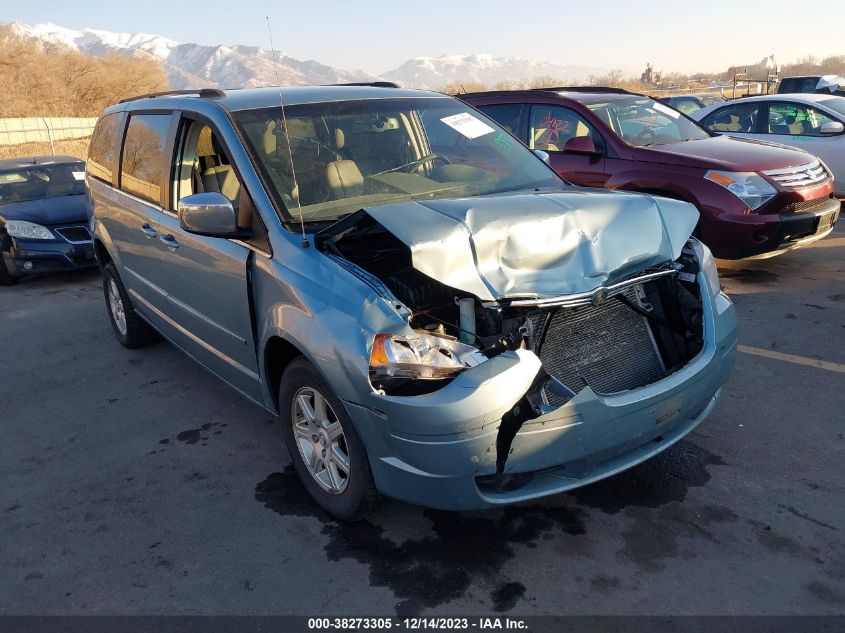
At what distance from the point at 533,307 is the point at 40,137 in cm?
3873

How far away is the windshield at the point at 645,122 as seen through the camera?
714 centimetres

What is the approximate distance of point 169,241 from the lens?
4.14m

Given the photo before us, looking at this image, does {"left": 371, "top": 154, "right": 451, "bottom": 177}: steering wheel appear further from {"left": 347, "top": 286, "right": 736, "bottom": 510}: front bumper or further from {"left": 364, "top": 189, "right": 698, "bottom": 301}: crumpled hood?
{"left": 347, "top": 286, "right": 736, "bottom": 510}: front bumper

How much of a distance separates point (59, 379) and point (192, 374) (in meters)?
1.04

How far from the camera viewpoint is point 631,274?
3084 mm

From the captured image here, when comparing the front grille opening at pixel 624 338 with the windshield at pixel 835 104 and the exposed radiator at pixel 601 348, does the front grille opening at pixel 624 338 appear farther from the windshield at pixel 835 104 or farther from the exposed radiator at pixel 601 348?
the windshield at pixel 835 104

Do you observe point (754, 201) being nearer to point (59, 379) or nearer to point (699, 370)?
point (699, 370)

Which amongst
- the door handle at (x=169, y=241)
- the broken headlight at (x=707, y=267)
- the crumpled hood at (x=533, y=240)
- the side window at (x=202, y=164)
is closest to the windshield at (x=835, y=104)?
the broken headlight at (x=707, y=267)

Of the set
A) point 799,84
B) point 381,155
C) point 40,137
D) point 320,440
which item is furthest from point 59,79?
point 320,440

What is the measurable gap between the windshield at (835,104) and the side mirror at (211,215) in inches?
357

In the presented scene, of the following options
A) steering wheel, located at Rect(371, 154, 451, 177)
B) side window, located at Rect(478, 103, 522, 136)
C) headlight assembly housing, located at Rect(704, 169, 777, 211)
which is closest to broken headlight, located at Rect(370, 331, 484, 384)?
steering wheel, located at Rect(371, 154, 451, 177)

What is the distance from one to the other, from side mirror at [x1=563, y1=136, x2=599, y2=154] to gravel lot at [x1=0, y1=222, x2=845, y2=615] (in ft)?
9.41

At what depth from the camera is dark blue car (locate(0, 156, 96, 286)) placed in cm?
830

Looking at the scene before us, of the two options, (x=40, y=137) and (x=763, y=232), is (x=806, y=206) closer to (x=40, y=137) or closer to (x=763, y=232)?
(x=763, y=232)
